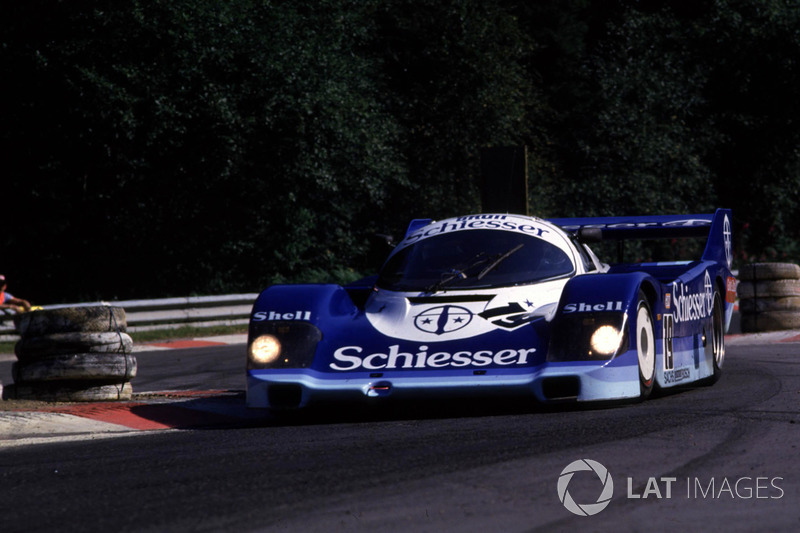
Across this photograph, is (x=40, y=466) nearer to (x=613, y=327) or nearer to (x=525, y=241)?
(x=613, y=327)

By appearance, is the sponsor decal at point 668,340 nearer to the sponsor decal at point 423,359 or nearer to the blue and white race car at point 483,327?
the blue and white race car at point 483,327

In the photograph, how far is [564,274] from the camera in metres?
7.56

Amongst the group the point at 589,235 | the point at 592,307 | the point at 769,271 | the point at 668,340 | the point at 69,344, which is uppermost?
the point at 589,235

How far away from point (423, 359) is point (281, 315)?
997 mm

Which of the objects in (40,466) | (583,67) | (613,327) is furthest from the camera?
(583,67)

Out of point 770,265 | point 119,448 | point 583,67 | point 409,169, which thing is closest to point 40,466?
point 119,448

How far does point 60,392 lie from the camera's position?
804 centimetres

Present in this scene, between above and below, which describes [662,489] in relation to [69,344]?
above

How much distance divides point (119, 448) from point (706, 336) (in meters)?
4.53

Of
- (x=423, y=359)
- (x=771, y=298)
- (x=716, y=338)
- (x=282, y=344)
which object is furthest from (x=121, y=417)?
(x=771, y=298)

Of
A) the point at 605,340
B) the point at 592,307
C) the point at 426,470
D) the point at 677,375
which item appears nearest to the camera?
the point at 426,470

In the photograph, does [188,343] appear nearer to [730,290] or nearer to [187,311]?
[187,311]

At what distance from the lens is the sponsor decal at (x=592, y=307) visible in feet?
21.5

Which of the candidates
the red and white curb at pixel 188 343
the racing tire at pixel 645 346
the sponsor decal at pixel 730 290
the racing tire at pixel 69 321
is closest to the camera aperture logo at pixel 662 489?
the racing tire at pixel 645 346
